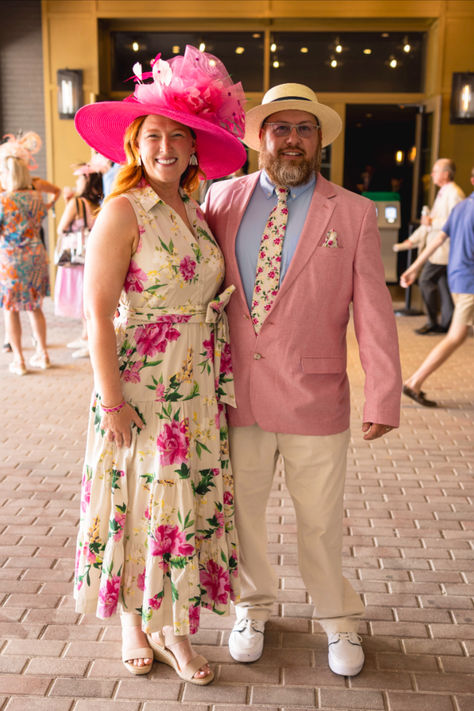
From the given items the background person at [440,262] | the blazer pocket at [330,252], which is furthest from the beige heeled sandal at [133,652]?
the background person at [440,262]

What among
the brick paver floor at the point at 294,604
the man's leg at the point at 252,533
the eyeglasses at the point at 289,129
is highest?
the eyeglasses at the point at 289,129

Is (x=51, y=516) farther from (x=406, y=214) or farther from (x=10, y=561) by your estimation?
(x=406, y=214)

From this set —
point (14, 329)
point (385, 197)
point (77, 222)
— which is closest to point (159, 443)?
point (14, 329)

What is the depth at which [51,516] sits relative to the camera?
12.2ft

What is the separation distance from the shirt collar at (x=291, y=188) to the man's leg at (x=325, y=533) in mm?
807

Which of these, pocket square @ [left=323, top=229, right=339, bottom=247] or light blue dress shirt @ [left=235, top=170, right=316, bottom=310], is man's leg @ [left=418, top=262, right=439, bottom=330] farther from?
pocket square @ [left=323, top=229, right=339, bottom=247]

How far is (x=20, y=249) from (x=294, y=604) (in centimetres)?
443

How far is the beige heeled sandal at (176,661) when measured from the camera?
2.46m

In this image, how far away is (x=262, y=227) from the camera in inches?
97.7

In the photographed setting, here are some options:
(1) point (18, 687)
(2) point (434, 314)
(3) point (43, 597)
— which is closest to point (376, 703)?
(1) point (18, 687)

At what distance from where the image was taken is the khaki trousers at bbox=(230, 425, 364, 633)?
8.29 feet

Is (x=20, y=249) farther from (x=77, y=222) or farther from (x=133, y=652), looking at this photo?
(x=133, y=652)

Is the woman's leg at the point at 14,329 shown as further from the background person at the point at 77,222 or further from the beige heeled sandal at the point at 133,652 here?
the beige heeled sandal at the point at 133,652

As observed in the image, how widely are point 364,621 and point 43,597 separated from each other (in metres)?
1.26
